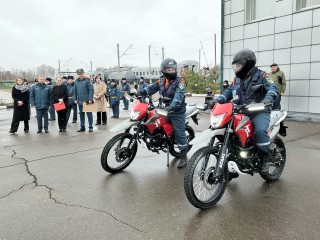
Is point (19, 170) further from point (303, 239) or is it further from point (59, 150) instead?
point (303, 239)

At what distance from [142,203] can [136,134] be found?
1486mm

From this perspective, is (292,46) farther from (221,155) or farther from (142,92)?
(221,155)

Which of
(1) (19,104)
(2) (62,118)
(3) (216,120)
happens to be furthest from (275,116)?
(1) (19,104)

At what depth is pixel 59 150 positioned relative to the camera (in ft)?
22.4

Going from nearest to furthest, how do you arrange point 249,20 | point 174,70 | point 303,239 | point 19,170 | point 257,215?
point 303,239 < point 257,215 < point 174,70 < point 19,170 < point 249,20

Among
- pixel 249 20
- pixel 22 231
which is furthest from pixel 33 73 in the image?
pixel 22 231

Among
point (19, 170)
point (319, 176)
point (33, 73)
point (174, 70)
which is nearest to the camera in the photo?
point (319, 176)

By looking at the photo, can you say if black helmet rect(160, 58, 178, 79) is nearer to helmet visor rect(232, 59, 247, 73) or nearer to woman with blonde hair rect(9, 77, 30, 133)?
helmet visor rect(232, 59, 247, 73)

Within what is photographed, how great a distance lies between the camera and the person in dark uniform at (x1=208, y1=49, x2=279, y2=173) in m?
3.67

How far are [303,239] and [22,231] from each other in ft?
9.11

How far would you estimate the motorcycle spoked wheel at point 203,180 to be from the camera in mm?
3352

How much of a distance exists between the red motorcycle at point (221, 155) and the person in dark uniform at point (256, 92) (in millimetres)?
107

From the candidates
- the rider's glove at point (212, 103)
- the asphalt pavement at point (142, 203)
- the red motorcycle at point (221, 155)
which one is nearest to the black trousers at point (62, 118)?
the asphalt pavement at point (142, 203)

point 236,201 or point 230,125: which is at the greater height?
point 230,125
